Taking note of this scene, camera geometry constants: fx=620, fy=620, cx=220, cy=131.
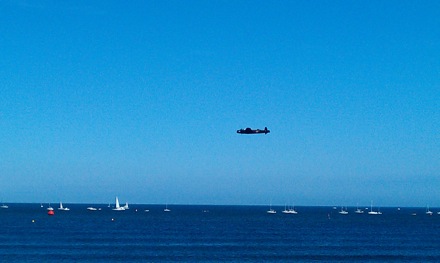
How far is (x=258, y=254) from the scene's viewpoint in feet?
397

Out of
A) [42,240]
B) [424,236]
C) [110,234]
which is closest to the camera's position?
[42,240]

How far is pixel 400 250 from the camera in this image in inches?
5354

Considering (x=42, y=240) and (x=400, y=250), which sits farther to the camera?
(x=42, y=240)

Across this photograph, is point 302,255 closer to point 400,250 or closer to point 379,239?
point 400,250

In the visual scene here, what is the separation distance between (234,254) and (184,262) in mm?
15638

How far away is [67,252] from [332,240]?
2726 inches

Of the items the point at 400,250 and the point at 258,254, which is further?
the point at 400,250

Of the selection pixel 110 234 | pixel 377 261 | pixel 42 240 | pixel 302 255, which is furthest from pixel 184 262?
pixel 110 234

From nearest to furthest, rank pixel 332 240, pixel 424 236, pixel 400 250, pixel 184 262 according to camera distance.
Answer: pixel 184 262 → pixel 400 250 → pixel 332 240 → pixel 424 236

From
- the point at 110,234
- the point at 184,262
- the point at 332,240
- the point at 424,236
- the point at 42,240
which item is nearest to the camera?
the point at 184,262

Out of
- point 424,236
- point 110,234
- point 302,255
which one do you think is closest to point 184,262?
point 302,255

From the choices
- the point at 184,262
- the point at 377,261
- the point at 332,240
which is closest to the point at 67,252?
the point at 184,262

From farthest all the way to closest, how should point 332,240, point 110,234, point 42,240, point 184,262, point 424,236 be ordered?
point 424,236, point 110,234, point 332,240, point 42,240, point 184,262

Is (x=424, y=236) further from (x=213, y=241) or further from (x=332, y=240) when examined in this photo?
(x=213, y=241)
